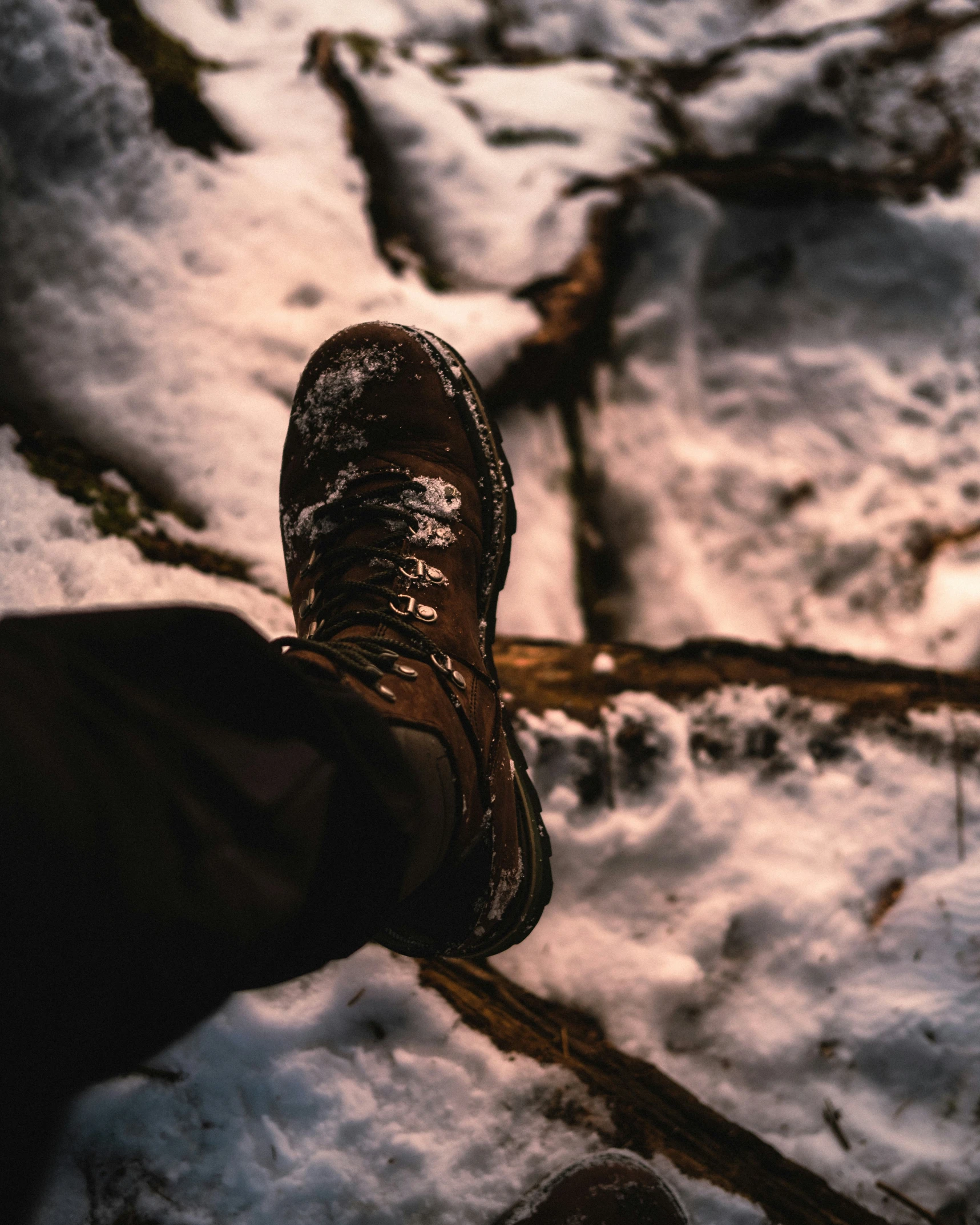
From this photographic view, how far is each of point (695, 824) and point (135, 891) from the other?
0.96 meters

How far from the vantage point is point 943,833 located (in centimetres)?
116

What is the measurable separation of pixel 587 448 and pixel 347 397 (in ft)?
2.48

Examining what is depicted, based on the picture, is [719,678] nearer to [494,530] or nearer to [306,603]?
[494,530]

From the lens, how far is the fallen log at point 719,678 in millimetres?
1249

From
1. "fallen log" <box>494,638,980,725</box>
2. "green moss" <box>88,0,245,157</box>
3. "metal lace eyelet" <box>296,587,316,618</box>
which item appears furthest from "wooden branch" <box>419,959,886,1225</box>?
"green moss" <box>88,0,245,157</box>

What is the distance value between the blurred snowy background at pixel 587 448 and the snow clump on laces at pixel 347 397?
22 centimetres

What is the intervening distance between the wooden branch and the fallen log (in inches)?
17.9

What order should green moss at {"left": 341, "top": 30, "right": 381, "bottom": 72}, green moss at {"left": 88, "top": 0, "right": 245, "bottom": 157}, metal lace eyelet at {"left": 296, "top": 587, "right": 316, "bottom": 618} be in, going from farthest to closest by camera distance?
green moss at {"left": 341, "top": 30, "right": 381, "bottom": 72}
green moss at {"left": 88, "top": 0, "right": 245, "bottom": 157}
metal lace eyelet at {"left": 296, "top": 587, "right": 316, "bottom": 618}

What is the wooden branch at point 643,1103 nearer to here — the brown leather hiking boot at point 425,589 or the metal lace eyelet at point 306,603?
the brown leather hiking boot at point 425,589

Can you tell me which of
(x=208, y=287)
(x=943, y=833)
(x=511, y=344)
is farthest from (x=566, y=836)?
(x=208, y=287)

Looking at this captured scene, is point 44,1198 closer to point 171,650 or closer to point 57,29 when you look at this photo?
point 171,650

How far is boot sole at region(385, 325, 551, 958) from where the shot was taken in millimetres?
1038

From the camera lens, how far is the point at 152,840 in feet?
1.58

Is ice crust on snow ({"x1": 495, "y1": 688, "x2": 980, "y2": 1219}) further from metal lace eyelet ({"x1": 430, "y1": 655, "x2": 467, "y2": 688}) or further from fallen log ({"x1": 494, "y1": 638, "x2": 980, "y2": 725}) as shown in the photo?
metal lace eyelet ({"x1": 430, "y1": 655, "x2": 467, "y2": 688})
